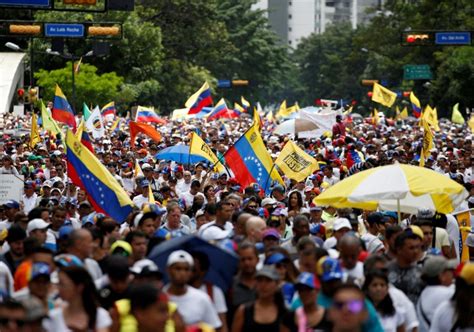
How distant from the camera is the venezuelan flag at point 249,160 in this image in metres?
21.0

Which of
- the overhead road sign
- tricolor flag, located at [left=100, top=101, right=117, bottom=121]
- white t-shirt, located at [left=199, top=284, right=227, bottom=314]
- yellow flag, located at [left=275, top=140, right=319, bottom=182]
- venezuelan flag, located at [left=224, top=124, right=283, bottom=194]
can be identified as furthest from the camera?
tricolor flag, located at [left=100, top=101, right=117, bottom=121]

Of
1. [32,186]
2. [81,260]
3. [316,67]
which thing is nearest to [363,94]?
[316,67]

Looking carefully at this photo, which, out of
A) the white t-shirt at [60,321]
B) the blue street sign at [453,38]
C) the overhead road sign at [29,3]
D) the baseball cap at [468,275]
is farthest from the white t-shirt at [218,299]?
the blue street sign at [453,38]

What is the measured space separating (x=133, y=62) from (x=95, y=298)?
216ft

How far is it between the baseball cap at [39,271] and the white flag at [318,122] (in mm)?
26298

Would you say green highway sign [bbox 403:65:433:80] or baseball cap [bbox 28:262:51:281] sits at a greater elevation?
baseball cap [bbox 28:262:51:281]

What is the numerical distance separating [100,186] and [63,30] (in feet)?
65.3

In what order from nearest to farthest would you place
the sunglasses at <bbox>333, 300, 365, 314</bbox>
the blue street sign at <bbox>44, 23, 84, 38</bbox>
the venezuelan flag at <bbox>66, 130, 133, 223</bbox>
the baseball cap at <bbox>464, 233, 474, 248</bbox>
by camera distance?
the sunglasses at <bbox>333, 300, 365, 314</bbox> < the venezuelan flag at <bbox>66, 130, 133, 223</bbox> < the baseball cap at <bbox>464, 233, 474, 248</bbox> < the blue street sign at <bbox>44, 23, 84, 38</bbox>

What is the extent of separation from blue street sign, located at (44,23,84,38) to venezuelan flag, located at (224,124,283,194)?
14.7m

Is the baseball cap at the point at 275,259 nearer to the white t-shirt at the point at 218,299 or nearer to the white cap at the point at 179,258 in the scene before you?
the white t-shirt at the point at 218,299

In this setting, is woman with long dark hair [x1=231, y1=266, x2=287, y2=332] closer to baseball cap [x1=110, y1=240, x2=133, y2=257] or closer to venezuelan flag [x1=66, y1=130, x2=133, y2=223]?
baseball cap [x1=110, y1=240, x2=133, y2=257]

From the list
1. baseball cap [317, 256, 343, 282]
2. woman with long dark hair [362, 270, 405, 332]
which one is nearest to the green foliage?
baseball cap [317, 256, 343, 282]

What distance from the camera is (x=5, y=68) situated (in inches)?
2842

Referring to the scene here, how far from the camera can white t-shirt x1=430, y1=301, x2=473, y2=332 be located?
933cm
